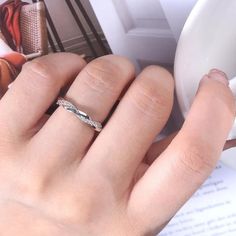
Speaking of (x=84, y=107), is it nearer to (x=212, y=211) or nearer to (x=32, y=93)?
(x=32, y=93)

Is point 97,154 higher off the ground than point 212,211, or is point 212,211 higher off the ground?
point 97,154

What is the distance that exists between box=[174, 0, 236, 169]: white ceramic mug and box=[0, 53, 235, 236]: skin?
0.04ft

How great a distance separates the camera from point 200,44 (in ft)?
1.12

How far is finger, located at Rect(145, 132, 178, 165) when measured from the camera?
35 centimetres

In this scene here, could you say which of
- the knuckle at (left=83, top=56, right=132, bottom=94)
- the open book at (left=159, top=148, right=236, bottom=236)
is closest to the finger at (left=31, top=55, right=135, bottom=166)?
the knuckle at (left=83, top=56, right=132, bottom=94)

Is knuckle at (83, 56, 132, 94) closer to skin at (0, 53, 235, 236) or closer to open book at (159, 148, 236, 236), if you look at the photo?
skin at (0, 53, 235, 236)

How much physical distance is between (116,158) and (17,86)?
0.09m

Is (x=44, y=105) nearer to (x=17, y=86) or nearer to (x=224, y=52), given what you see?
(x=17, y=86)

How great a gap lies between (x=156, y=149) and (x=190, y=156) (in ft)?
0.15

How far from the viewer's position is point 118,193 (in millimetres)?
325

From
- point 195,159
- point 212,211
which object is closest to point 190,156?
point 195,159

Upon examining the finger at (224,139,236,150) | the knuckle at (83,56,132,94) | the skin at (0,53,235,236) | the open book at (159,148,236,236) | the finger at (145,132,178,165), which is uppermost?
the knuckle at (83,56,132,94)

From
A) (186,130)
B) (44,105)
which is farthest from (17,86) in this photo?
(186,130)

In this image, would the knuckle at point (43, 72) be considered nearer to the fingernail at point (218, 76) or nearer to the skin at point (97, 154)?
the skin at point (97, 154)
